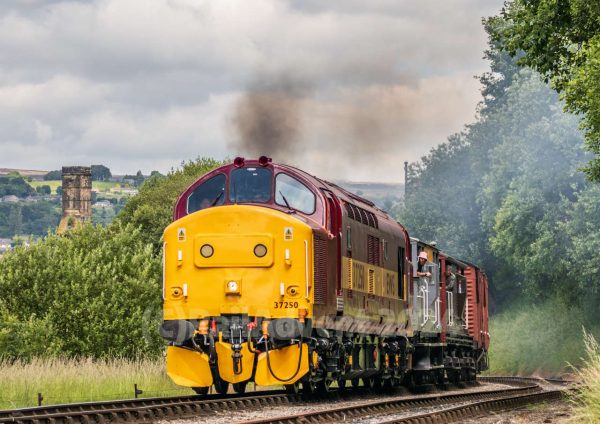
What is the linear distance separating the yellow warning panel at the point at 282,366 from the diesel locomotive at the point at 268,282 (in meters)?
0.02

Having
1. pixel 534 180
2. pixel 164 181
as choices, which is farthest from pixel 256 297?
pixel 164 181

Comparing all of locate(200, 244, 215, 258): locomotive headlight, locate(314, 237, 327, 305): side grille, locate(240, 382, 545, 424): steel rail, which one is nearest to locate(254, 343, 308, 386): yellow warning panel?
locate(240, 382, 545, 424): steel rail

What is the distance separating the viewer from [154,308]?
45.2 metres

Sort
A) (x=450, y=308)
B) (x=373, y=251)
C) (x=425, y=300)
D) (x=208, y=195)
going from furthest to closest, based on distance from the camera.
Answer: (x=450, y=308), (x=425, y=300), (x=373, y=251), (x=208, y=195)

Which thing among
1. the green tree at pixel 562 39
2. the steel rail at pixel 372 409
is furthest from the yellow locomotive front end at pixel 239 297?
the green tree at pixel 562 39

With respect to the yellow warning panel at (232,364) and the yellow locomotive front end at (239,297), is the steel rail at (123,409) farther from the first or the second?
the yellow locomotive front end at (239,297)

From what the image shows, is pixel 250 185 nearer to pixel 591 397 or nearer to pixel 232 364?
pixel 232 364

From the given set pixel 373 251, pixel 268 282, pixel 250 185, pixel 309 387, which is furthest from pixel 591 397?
pixel 373 251

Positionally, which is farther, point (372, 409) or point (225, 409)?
point (372, 409)

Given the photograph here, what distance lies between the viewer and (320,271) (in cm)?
2262

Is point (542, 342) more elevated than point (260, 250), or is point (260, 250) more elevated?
point (260, 250)

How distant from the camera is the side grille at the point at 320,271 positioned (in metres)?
22.4

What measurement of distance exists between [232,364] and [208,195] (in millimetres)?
3588

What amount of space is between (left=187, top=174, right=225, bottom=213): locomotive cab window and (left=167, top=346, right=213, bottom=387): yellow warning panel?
2.93 m
